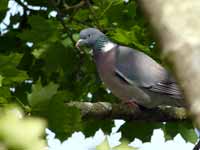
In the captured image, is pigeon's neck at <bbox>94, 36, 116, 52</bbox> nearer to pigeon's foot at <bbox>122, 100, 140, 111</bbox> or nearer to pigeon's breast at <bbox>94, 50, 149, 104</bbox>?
pigeon's breast at <bbox>94, 50, 149, 104</bbox>

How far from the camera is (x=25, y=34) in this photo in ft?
13.6

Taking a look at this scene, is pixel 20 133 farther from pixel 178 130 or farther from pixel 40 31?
pixel 178 130

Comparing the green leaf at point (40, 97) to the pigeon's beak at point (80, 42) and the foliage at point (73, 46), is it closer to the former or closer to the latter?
the foliage at point (73, 46)

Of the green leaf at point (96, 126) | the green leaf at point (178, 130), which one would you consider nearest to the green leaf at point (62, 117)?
the green leaf at point (96, 126)

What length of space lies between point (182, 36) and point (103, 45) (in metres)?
4.16

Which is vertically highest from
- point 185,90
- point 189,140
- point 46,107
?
point 185,90

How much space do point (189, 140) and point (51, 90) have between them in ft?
6.23

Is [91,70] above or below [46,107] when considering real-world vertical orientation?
below

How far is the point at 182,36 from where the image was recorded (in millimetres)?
626

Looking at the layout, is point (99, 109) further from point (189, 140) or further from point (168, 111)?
point (189, 140)

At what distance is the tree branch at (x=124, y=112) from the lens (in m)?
3.42

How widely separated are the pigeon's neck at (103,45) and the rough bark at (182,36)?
391 centimetres

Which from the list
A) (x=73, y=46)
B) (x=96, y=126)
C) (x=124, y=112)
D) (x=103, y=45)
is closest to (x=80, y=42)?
(x=73, y=46)

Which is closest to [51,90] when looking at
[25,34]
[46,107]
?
[46,107]
